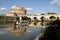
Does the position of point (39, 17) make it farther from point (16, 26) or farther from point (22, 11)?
point (16, 26)

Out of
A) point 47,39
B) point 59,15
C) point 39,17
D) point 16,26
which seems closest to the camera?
point 47,39

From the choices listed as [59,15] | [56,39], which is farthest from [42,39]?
[59,15]

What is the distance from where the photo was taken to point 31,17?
91312 mm

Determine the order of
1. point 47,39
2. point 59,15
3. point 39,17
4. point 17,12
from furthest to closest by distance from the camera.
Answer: point 17,12
point 39,17
point 59,15
point 47,39

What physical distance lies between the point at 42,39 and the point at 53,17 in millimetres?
76180

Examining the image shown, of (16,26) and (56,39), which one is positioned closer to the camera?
(56,39)

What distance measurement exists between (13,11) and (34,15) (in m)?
19.4

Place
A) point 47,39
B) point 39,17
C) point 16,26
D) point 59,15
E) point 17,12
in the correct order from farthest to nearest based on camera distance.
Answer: point 17,12 < point 39,17 < point 59,15 < point 16,26 < point 47,39

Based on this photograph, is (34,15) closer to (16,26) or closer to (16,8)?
(16,8)

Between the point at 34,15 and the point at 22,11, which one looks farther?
the point at 22,11

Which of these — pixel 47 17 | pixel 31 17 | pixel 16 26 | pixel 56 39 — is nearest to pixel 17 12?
pixel 31 17

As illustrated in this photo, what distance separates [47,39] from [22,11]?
96.4 metres

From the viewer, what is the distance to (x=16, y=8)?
108 metres

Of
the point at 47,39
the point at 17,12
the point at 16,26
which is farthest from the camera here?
the point at 17,12
